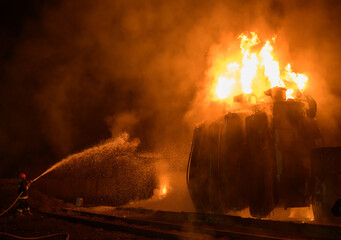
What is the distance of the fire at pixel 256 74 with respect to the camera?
1159 centimetres

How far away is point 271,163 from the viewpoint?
8.81 metres

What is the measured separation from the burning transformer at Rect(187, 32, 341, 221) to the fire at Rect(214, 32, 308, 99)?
1290 millimetres

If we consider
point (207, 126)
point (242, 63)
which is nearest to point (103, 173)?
point (207, 126)

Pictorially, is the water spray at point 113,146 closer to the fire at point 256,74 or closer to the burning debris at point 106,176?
the burning debris at point 106,176

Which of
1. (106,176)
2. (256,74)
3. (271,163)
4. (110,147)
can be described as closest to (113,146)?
(110,147)

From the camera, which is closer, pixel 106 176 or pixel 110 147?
pixel 106 176

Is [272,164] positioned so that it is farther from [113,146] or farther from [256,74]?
[113,146]

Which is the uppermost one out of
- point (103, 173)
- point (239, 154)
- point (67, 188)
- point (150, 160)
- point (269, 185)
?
point (150, 160)

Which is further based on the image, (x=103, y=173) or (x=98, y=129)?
(x=98, y=129)

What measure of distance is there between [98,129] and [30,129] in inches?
199

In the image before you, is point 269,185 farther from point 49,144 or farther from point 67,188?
point 49,144

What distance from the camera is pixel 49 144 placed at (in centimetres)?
2144

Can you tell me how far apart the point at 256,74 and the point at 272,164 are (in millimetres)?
4900

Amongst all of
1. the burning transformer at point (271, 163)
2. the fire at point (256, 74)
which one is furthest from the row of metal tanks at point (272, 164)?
the fire at point (256, 74)
